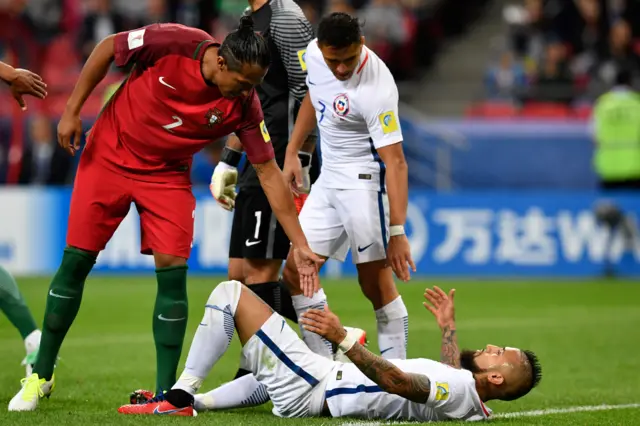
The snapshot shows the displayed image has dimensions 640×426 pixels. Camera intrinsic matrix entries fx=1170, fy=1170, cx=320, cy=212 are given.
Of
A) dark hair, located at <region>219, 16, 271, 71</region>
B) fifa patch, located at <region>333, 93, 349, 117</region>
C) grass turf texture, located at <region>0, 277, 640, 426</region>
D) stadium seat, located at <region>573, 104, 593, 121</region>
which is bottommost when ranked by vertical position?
grass turf texture, located at <region>0, 277, 640, 426</region>

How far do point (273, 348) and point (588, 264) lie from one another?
1108cm

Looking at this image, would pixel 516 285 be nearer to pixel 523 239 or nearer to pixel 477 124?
pixel 523 239

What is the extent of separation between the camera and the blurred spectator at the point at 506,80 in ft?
60.8

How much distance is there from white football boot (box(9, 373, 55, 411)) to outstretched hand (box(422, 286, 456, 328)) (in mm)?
2037

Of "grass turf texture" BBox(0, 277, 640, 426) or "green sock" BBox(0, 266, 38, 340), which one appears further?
"green sock" BBox(0, 266, 38, 340)

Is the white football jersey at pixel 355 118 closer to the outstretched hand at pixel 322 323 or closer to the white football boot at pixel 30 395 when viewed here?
the outstretched hand at pixel 322 323

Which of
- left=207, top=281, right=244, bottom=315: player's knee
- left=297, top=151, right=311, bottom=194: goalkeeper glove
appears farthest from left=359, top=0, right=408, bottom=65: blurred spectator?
left=207, top=281, right=244, bottom=315: player's knee

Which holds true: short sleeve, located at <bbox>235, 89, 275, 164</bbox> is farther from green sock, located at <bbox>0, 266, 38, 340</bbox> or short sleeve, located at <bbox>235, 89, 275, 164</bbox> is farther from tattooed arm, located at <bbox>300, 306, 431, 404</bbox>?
green sock, located at <bbox>0, 266, 38, 340</bbox>

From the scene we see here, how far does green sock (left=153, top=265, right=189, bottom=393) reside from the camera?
5973 millimetres

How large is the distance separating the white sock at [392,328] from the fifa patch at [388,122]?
1109 mm

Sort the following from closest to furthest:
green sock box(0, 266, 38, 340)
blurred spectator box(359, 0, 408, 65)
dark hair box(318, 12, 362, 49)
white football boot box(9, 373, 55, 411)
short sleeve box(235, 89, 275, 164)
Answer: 1. white football boot box(9, 373, 55, 411)
2. short sleeve box(235, 89, 275, 164)
3. dark hair box(318, 12, 362, 49)
4. green sock box(0, 266, 38, 340)
5. blurred spectator box(359, 0, 408, 65)

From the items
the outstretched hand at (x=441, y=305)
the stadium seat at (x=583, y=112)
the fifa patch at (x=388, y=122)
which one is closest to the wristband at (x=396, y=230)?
the outstretched hand at (x=441, y=305)

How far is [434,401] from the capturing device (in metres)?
5.56

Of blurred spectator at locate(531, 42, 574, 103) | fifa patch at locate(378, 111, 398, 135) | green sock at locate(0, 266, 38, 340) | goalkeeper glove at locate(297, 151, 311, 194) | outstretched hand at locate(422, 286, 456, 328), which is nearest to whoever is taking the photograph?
outstretched hand at locate(422, 286, 456, 328)
